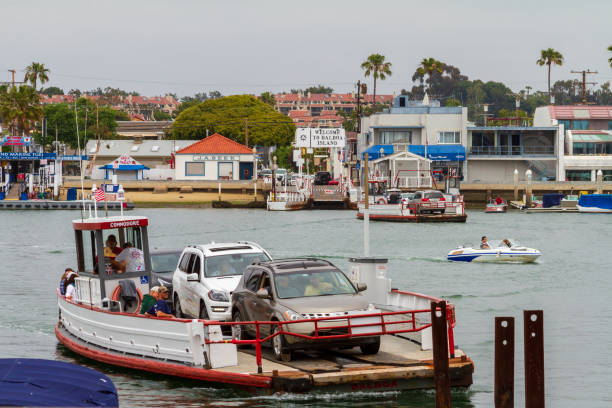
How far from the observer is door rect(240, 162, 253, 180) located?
11394 cm

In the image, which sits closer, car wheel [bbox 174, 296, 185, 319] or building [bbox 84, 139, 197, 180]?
car wheel [bbox 174, 296, 185, 319]

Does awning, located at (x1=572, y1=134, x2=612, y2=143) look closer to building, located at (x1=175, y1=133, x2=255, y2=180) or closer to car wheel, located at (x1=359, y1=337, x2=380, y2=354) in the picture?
building, located at (x1=175, y1=133, x2=255, y2=180)

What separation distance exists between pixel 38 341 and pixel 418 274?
2111 centimetres

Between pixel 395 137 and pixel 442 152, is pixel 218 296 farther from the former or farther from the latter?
pixel 395 137

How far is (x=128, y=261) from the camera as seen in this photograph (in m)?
21.7

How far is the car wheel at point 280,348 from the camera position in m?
17.1

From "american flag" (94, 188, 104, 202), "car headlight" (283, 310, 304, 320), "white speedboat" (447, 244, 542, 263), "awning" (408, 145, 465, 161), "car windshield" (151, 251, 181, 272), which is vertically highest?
"awning" (408, 145, 465, 161)

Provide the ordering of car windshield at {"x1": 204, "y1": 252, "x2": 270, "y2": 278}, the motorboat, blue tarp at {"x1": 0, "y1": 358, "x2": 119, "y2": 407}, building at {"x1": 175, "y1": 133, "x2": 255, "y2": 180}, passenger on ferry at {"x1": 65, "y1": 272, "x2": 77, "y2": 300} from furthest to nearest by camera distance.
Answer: building at {"x1": 175, "y1": 133, "x2": 255, "y2": 180} < the motorboat < passenger on ferry at {"x1": 65, "y1": 272, "x2": 77, "y2": 300} < car windshield at {"x1": 204, "y1": 252, "x2": 270, "y2": 278} < blue tarp at {"x1": 0, "y1": 358, "x2": 119, "y2": 407}

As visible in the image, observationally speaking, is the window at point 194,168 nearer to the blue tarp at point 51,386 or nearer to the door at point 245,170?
the door at point 245,170

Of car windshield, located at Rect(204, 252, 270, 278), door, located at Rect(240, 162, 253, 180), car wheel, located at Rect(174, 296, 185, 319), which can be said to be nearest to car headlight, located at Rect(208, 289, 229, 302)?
car windshield, located at Rect(204, 252, 270, 278)

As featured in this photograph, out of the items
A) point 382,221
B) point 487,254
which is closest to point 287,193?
point 382,221

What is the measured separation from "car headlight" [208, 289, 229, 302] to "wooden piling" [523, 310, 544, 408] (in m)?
8.04

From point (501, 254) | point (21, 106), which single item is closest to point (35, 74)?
point (21, 106)

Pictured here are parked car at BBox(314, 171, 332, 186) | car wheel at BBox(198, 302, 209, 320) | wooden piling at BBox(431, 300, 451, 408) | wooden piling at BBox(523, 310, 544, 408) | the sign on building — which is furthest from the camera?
parked car at BBox(314, 171, 332, 186)
